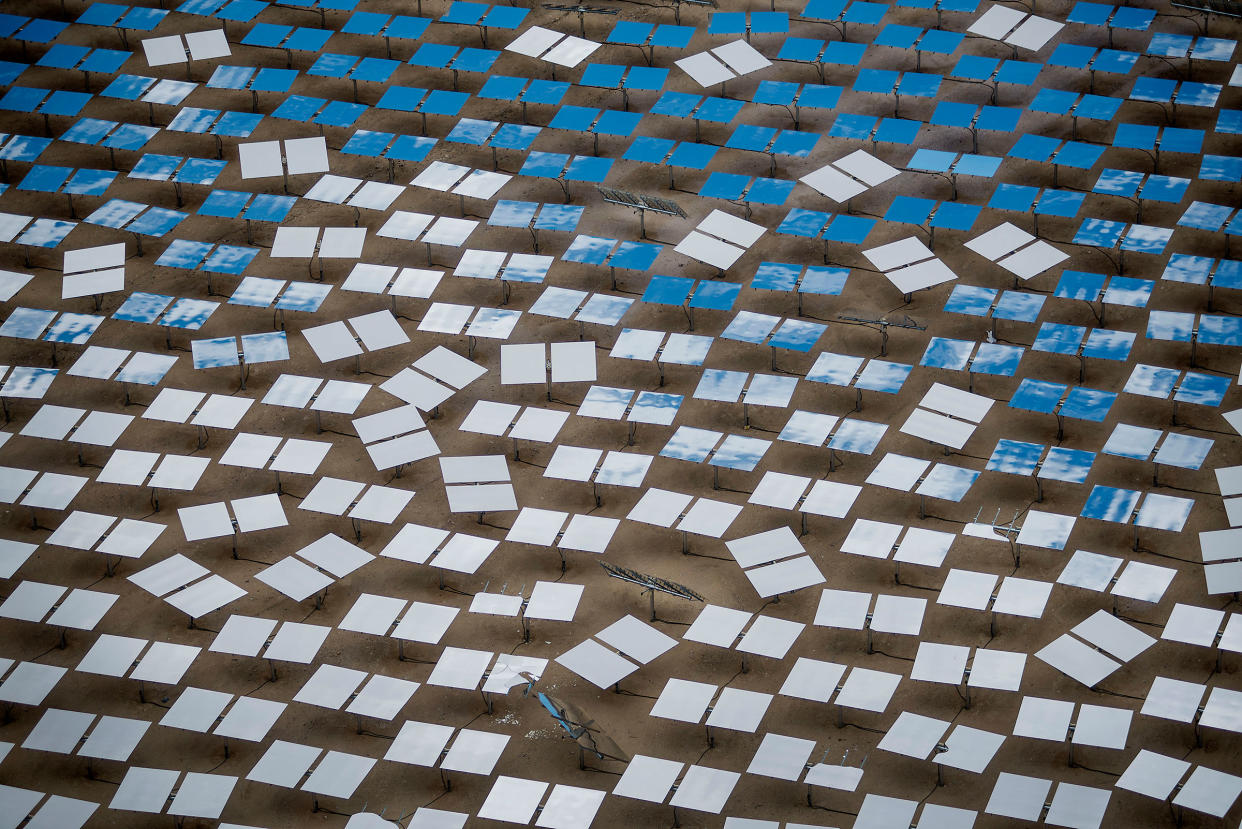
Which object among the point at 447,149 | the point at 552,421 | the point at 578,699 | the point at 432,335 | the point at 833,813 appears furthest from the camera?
the point at 447,149

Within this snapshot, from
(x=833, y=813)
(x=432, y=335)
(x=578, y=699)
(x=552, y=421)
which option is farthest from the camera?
(x=432, y=335)

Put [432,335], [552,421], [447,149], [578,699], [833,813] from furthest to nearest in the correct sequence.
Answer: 1. [447,149]
2. [432,335]
3. [552,421]
4. [578,699]
5. [833,813]

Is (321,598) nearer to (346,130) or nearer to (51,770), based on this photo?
(51,770)

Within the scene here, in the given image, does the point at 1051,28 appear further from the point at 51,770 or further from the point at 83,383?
the point at 51,770

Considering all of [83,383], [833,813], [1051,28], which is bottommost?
[833,813]

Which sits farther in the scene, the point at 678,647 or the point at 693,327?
the point at 693,327

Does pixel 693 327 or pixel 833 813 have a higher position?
pixel 693 327

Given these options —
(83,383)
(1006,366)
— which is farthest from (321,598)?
(1006,366)

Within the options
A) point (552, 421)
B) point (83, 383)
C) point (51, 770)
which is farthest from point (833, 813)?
point (83, 383)

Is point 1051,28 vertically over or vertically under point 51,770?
over
